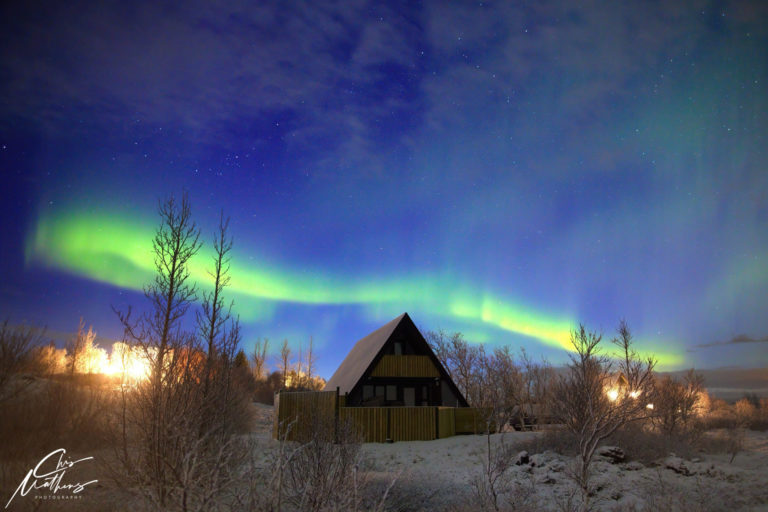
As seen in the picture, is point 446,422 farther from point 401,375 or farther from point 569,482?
point 569,482

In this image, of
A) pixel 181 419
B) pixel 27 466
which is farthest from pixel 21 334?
pixel 181 419

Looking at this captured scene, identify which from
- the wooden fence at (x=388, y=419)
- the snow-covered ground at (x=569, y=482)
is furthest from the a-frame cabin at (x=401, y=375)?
the snow-covered ground at (x=569, y=482)

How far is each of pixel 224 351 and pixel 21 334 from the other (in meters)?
7.57

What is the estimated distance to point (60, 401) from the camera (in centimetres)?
1897

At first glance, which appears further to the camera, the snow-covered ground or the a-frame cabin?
the a-frame cabin

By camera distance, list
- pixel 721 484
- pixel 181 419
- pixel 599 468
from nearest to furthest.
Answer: pixel 181 419
pixel 721 484
pixel 599 468

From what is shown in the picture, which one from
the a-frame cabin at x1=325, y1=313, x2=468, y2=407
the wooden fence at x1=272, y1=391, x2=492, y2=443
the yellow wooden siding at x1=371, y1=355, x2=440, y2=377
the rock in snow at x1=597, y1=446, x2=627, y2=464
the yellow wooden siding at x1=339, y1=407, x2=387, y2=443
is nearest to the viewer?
the rock in snow at x1=597, y1=446, x2=627, y2=464

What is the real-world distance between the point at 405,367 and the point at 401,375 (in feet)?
1.90

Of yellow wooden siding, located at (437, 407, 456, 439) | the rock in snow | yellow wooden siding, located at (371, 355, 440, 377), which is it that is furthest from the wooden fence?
the rock in snow

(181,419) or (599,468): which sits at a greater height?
(181,419)

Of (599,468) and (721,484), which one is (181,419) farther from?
(721,484)

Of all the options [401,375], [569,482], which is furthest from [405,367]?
[569,482]

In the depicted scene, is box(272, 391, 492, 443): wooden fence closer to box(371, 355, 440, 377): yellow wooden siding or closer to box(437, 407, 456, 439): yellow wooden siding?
box(437, 407, 456, 439): yellow wooden siding

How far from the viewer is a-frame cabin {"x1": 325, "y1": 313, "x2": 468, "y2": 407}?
2834cm
